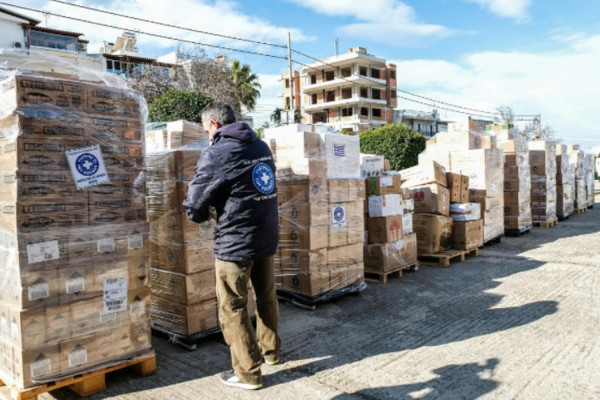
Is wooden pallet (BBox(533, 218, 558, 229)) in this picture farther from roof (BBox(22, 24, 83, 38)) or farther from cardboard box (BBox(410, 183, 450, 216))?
roof (BBox(22, 24, 83, 38))

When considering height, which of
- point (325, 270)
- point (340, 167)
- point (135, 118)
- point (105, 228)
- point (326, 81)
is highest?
point (326, 81)

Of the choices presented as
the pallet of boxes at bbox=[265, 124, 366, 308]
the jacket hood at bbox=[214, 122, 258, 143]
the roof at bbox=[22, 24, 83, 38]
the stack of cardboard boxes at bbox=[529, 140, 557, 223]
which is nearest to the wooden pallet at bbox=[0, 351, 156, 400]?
the jacket hood at bbox=[214, 122, 258, 143]

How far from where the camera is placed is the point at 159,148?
421cm

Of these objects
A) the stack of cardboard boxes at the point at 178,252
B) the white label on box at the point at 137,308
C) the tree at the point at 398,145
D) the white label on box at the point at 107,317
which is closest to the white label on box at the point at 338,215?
the stack of cardboard boxes at the point at 178,252

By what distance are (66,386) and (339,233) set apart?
318 centimetres

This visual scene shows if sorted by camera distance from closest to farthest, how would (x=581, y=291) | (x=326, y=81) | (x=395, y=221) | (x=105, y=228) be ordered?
(x=105, y=228) < (x=581, y=291) < (x=395, y=221) < (x=326, y=81)

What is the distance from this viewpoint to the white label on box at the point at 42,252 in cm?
288

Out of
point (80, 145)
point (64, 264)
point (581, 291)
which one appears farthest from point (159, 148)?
point (581, 291)

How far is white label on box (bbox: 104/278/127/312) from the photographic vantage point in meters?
3.23

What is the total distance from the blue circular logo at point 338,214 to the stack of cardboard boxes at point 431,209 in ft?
7.94

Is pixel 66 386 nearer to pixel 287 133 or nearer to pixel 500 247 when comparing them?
pixel 287 133

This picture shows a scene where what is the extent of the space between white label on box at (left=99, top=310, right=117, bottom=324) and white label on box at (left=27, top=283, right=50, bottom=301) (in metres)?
0.41

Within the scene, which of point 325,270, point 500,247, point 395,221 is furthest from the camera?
point 500,247

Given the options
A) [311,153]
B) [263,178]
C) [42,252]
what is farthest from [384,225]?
[42,252]
